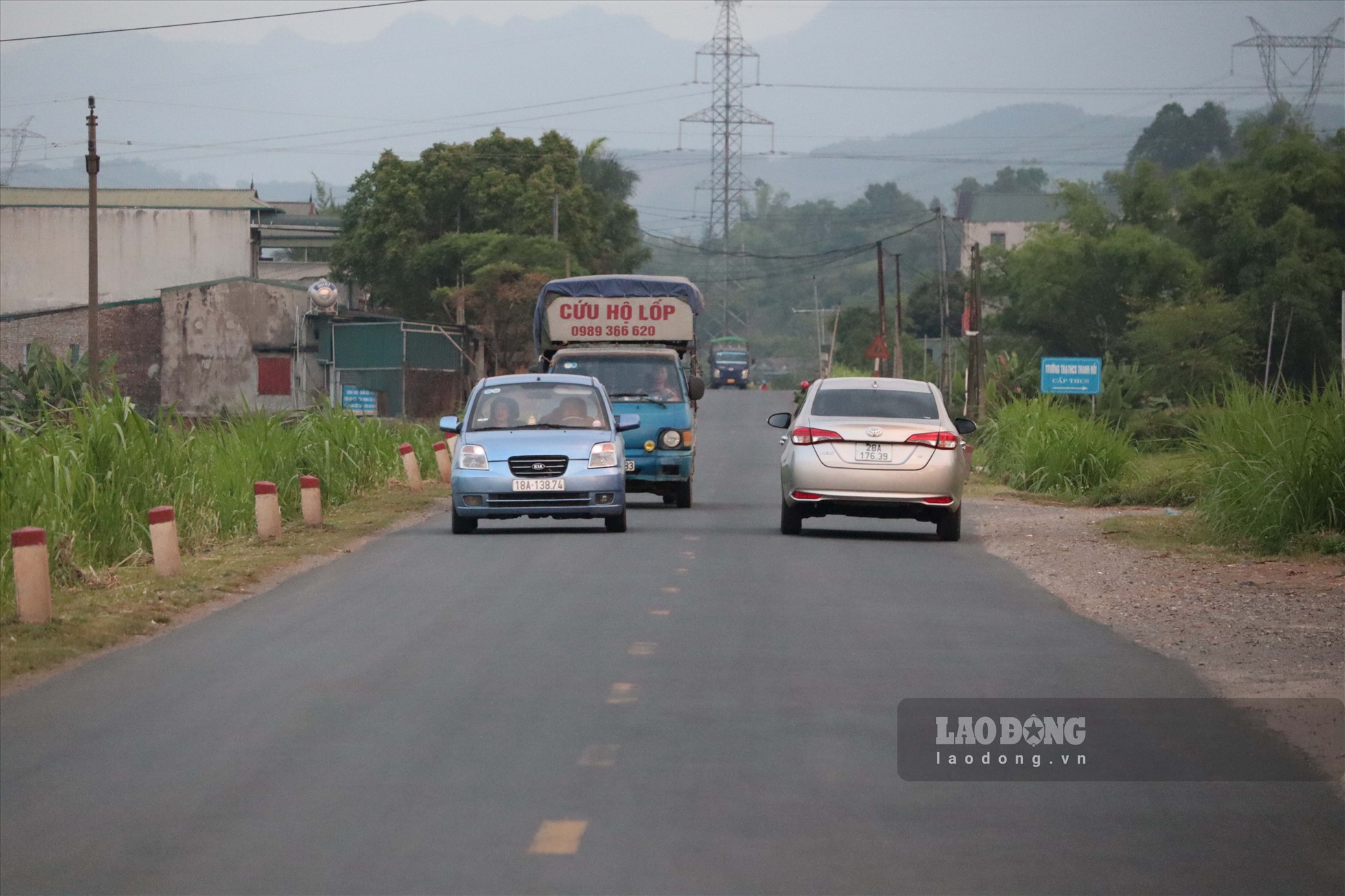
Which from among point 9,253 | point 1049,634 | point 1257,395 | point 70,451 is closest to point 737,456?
point 1257,395

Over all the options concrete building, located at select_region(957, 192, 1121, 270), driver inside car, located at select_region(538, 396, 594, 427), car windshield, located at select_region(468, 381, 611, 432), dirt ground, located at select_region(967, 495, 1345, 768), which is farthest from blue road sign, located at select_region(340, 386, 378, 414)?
concrete building, located at select_region(957, 192, 1121, 270)

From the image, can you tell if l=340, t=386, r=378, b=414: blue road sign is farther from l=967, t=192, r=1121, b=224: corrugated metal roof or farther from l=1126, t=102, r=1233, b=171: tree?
l=1126, t=102, r=1233, b=171: tree

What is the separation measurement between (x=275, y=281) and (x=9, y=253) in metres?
17.6

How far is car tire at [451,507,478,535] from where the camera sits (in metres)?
19.1

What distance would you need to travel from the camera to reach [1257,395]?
21.0 metres

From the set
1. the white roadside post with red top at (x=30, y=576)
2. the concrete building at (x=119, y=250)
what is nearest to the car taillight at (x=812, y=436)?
the white roadside post with red top at (x=30, y=576)

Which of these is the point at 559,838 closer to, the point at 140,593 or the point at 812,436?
the point at 140,593

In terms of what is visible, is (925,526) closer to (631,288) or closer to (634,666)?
(631,288)

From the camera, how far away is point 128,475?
54.6 ft

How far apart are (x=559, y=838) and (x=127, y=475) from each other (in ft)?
38.1

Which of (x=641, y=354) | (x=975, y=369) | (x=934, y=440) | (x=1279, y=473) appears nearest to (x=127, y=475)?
(x=934, y=440)

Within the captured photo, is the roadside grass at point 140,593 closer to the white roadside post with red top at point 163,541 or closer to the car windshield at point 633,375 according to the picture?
the white roadside post with red top at point 163,541

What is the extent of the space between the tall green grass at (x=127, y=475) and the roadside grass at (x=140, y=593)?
354 mm

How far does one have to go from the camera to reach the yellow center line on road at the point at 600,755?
24.0 ft
